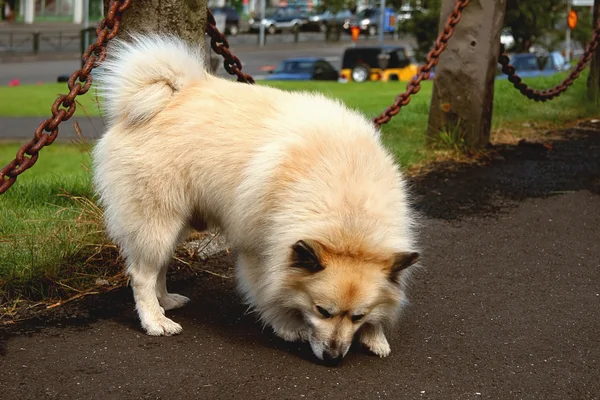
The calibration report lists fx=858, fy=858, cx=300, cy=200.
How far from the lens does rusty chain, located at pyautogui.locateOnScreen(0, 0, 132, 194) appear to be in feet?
13.5

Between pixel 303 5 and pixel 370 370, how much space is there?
62.3m

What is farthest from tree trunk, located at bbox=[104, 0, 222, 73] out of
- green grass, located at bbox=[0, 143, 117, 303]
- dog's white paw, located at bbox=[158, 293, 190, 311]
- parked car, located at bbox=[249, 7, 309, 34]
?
parked car, located at bbox=[249, 7, 309, 34]

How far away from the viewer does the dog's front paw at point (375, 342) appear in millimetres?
4051

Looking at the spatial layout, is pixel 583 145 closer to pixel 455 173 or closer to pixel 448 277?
pixel 455 173

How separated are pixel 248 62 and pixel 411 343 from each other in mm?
41241

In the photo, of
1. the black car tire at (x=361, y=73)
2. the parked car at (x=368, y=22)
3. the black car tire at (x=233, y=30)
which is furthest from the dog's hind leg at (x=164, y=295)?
the parked car at (x=368, y=22)

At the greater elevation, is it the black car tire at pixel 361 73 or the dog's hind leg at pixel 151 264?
the black car tire at pixel 361 73

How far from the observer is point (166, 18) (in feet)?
16.6

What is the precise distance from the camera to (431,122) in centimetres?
805

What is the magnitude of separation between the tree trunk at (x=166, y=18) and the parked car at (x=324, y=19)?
184ft

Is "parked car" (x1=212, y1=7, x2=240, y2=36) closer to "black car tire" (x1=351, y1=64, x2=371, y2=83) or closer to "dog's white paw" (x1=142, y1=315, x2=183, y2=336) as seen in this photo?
"black car tire" (x1=351, y1=64, x2=371, y2=83)

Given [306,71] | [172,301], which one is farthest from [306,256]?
[306,71]

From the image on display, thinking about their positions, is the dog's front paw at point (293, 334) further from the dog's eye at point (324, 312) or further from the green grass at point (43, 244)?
the green grass at point (43, 244)

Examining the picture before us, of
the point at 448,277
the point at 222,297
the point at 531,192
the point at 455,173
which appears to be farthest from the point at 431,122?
the point at 222,297
